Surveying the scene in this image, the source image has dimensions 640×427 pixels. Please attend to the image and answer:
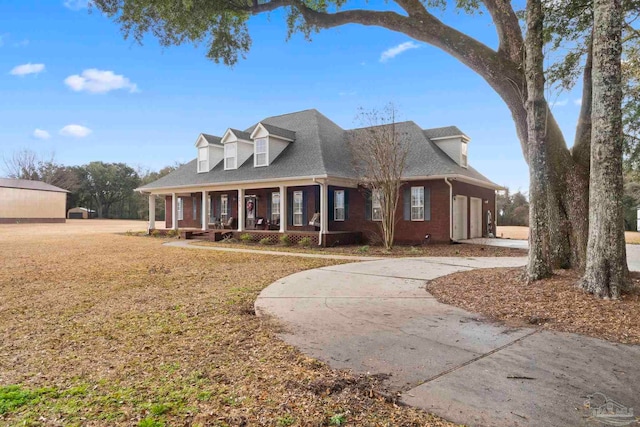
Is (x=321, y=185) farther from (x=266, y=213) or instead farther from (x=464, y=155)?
(x=464, y=155)

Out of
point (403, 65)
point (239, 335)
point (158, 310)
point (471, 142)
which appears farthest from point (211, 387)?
point (471, 142)

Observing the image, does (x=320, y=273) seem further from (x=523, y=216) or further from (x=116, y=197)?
(x=116, y=197)

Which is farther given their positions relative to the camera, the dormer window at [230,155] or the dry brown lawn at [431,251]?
the dormer window at [230,155]

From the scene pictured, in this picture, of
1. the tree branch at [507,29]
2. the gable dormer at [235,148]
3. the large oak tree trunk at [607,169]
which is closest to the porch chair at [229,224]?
the gable dormer at [235,148]

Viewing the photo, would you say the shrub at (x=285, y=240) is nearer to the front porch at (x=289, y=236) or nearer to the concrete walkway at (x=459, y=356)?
the front porch at (x=289, y=236)

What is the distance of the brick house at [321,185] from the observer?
16.2 metres

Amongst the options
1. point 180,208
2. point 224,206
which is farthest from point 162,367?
point 180,208

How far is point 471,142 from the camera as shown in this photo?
18516mm

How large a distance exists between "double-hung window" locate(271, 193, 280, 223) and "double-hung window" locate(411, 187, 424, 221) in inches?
295

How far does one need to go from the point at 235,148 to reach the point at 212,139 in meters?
2.43

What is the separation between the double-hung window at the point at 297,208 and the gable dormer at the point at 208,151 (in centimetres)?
620

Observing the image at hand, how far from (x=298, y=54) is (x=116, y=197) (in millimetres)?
53812

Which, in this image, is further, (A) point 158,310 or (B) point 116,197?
(B) point 116,197

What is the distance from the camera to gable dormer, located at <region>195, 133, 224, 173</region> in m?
22.1
